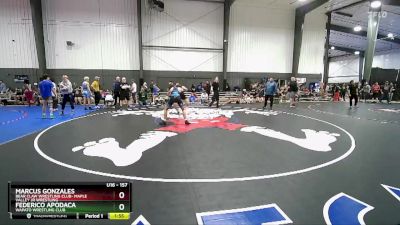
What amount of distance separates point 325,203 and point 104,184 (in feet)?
8.63

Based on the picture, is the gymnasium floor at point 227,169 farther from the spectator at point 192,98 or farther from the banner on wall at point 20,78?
the banner on wall at point 20,78

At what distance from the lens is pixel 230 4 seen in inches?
834

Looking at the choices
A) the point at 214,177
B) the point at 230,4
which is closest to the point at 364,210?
the point at 214,177

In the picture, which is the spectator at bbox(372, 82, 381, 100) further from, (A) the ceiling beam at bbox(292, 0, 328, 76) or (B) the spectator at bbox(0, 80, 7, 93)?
(B) the spectator at bbox(0, 80, 7, 93)

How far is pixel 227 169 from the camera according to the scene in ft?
14.0

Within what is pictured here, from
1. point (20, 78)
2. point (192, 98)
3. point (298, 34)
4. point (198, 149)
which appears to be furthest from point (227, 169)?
point (298, 34)

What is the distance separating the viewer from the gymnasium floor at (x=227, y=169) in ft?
Answer: 9.44

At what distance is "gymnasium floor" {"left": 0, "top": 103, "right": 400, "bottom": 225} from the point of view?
2876mm

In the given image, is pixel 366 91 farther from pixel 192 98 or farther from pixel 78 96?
pixel 78 96

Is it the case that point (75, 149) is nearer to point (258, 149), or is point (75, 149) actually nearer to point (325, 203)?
point (258, 149)

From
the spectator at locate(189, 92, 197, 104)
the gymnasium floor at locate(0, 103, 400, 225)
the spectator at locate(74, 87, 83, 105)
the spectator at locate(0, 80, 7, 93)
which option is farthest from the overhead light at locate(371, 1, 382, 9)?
the spectator at locate(0, 80, 7, 93)
